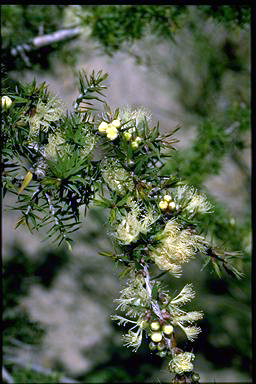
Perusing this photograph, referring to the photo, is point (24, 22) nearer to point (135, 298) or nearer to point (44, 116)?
point (44, 116)

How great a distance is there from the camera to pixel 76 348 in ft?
7.41

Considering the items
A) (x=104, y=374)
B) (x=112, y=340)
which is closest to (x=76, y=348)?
(x=112, y=340)

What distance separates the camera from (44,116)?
67 cm

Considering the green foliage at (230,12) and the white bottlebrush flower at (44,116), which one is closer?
the white bottlebrush flower at (44,116)

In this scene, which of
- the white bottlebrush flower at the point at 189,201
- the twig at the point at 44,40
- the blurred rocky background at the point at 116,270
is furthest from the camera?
the blurred rocky background at the point at 116,270

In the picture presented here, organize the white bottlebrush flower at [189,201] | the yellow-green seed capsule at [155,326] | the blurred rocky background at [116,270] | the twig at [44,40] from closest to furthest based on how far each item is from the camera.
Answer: the yellow-green seed capsule at [155,326], the white bottlebrush flower at [189,201], the twig at [44,40], the blurred rocky background at [116,270]

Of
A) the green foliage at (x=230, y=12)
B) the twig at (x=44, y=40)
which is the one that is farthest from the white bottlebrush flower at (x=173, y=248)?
the twig at (x=44, y=40)

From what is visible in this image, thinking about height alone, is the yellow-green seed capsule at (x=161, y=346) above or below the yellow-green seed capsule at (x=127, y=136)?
below

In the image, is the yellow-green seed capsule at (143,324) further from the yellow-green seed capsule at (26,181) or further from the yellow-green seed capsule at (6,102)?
the yellow-green seed capsule at (6,102)

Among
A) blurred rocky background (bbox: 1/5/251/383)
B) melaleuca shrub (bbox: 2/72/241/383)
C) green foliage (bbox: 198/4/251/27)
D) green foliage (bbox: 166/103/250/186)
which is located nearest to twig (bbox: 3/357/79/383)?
blurred rocky background (bbox: 1/5/251/383)

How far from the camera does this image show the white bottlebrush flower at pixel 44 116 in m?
0.66

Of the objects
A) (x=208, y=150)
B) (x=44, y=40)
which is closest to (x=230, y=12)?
(x=208, y=150)

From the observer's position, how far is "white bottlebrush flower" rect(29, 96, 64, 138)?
26.1 inches

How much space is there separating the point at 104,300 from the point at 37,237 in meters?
0.44
